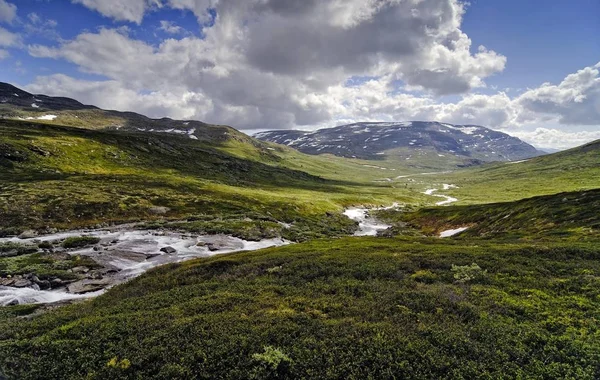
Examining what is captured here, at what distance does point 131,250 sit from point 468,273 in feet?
192

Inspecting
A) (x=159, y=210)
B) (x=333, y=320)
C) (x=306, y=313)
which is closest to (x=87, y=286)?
(x=306, y=313)

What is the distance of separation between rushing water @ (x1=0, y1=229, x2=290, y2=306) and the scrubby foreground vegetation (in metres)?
9.17

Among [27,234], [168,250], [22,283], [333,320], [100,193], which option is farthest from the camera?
[100,193]

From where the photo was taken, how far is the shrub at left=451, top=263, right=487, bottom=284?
27938mm

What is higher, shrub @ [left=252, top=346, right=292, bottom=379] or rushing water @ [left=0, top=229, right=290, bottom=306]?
shrub @ [left=252, top=346, right=292, bottom=379]

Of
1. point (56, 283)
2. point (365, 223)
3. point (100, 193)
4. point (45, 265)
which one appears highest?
point (100, 193)

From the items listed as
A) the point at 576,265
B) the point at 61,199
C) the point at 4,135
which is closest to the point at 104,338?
the point at 576,265

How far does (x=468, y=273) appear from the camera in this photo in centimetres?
2914

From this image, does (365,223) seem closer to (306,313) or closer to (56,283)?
(56,283)

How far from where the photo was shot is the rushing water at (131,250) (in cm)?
3922

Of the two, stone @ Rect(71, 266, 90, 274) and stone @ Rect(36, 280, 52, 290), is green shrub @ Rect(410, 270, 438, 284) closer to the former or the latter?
stone @ Rect(36, 280, 52, 290)

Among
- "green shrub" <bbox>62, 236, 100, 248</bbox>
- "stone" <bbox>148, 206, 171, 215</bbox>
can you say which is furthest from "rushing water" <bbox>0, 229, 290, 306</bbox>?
"stone" <bbox>148, 206, 171, 215</bbox>

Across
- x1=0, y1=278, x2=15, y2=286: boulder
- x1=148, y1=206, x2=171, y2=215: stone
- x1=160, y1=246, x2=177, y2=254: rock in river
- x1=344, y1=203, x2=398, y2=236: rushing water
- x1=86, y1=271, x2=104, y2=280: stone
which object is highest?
x1=148, y1=206, x2=171, y2=215: stone

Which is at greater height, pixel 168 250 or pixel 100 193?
pixel 100 193
